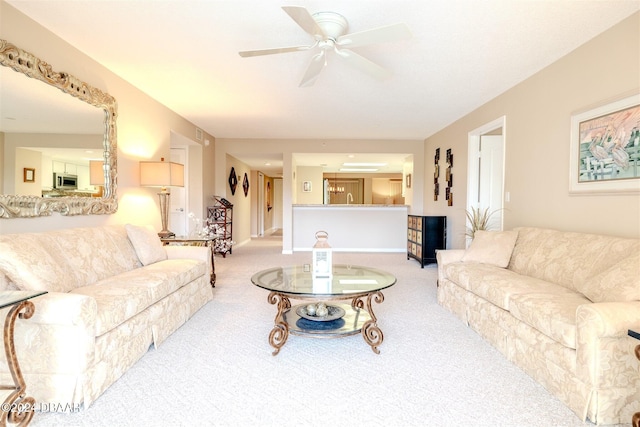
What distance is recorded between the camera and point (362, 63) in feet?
8.54

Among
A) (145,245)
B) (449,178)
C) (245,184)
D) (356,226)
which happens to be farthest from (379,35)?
(245,184)

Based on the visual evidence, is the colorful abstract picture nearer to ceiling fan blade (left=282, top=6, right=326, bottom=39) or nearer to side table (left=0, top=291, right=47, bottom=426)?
ceiling fan blade (left=282, top=6, right=326, bottom=39)

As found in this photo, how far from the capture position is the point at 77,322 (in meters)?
1.67

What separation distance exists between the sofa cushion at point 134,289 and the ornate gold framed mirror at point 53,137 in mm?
748

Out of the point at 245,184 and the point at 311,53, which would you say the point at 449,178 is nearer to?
the point at 311,53

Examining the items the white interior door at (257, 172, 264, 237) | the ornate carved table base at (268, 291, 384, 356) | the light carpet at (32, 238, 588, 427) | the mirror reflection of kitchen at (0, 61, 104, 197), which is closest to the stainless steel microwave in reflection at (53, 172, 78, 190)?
the mirror reflection of kitchen at (0, 61, 104, 197)

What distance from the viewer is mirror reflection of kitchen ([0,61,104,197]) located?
229cm

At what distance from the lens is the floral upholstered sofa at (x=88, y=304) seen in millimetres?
1681

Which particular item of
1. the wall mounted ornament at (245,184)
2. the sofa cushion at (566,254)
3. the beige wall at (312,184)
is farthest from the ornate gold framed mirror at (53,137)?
the beige wall at (312,184)

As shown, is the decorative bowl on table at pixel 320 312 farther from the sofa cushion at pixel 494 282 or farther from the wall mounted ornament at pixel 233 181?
the wall mounted ornament at pixel 233 181

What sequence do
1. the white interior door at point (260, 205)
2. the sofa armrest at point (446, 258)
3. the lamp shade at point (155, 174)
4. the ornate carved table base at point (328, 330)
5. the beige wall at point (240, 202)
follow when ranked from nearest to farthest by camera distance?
the ornate carved table base at point (328, 330)
the sofa armrest at point (446, 258)
the lamp shade at point (155, 174)
the beige wall at point (240, 202)
the white interior door at point (260, 205)

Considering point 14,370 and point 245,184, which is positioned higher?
point 245,184

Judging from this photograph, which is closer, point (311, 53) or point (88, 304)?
point (88, 304)

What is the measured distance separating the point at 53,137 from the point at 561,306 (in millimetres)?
3748
